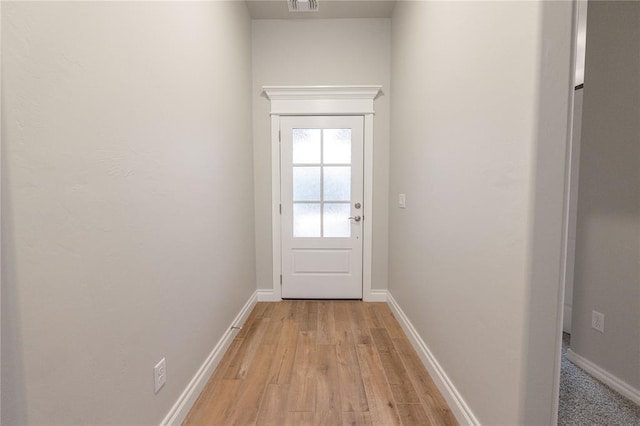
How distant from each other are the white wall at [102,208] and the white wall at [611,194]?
2.49 metres

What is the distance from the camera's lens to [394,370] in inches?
74.7

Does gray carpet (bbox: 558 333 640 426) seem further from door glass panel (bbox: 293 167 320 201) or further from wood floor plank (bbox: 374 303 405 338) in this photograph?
door glass panel (bbox: 293 167 320 201)

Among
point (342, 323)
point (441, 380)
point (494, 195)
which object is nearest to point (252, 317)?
point (342, 323)

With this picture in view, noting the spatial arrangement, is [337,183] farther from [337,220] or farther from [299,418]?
→ [299,418]

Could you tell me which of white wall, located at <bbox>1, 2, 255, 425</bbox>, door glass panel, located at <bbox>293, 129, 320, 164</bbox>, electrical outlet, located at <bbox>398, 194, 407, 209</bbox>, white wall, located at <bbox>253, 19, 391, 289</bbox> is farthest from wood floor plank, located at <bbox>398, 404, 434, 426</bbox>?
door glass panel, located at <bbox>293, 129, 320, 164</bbox>

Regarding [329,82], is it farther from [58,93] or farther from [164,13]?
[58,93]

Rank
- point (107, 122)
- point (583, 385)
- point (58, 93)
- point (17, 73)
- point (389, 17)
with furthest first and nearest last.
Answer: point (389, 17), point (583, 385), point (107, 122), point (58, 93), point (17, 73)

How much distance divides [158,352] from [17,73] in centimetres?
115

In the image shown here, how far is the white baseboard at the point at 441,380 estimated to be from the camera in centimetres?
140

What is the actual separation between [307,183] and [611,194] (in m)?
2.35

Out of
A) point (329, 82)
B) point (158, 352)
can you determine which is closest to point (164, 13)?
point (158, 352)

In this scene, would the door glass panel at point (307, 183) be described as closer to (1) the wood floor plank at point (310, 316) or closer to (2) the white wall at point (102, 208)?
(1) the wood floor plank at point (310, 316)

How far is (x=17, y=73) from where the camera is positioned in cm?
72

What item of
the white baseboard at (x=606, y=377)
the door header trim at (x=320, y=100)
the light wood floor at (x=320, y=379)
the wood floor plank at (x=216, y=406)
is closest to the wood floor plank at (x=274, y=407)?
the light wood floor at (x=320, y=379)
